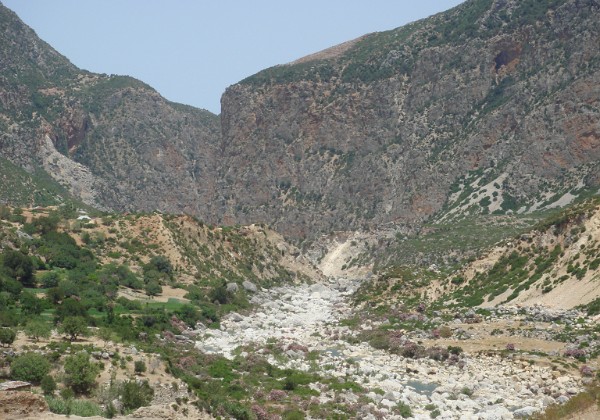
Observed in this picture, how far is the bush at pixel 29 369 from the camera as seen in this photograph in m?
25.5

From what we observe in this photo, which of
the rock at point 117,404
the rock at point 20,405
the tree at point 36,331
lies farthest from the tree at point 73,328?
the rock at point 20,405

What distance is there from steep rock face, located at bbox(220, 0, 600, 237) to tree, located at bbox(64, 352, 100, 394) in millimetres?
102689

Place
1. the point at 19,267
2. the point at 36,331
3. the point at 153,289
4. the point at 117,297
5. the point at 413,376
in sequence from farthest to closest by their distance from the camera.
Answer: the point at 153,289
the point at 117,297
the point at 19,267
the point at 413,376
the point at 36,331

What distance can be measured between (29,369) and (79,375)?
5.88ft

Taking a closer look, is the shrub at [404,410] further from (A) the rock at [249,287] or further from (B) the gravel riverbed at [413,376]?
(A) the rock at [249,287]

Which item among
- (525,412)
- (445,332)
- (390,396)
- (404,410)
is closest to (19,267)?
(445,332)

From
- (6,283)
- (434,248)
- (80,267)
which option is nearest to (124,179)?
(434,248)

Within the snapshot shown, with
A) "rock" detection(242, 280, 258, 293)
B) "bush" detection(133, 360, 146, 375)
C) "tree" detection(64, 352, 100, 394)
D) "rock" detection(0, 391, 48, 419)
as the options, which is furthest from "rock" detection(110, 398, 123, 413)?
"rock" detection(242, 280, 258, 293)

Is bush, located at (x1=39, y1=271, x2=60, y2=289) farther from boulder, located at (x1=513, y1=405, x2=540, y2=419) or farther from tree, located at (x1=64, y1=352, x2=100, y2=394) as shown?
boulder, located at (x1=513, y1=405, x2=540, y2=419)

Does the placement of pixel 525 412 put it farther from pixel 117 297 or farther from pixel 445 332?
pixel 117 297

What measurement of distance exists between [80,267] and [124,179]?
13997cm

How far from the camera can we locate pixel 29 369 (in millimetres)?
→ 25672

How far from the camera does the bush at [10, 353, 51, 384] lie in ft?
83.6

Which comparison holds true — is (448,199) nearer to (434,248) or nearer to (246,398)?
(434,248)
